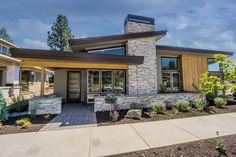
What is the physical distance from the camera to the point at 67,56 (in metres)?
6.55

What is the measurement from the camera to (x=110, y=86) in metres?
10.4

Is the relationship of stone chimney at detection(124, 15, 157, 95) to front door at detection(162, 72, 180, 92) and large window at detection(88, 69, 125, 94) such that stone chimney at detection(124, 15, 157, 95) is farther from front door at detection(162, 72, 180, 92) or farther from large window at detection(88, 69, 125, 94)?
front door at detection(162, 72, 180, 92)

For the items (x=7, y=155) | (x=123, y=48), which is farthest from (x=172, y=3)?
(x=7, y=155)

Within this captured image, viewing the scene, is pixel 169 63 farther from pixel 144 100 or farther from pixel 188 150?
pixel 188 150

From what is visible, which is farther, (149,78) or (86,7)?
(149,78)

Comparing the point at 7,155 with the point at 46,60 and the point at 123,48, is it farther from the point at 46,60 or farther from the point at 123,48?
the point at 123,48

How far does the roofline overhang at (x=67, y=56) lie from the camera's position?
19.8ft

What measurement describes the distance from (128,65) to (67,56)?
13.3 ft

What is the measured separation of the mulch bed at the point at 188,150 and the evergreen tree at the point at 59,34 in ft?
94.4

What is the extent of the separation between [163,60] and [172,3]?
5.44m

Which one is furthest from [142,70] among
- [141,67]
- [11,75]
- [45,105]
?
[11,75]

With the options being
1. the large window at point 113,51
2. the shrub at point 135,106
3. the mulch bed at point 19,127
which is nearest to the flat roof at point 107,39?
the large window at point 113,51

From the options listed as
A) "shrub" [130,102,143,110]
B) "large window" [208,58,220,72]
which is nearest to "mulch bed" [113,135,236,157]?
"shrub" [130,102,143,110]

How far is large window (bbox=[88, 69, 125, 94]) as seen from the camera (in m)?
10.3
